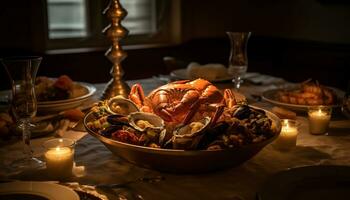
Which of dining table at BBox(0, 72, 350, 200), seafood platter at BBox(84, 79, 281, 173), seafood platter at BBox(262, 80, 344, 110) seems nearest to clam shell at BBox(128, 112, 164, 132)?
seafood platter at BBox(84, 79, 281, 173)

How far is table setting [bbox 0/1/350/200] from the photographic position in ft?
2.62

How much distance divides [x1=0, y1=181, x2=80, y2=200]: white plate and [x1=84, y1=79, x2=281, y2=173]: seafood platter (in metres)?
0.16

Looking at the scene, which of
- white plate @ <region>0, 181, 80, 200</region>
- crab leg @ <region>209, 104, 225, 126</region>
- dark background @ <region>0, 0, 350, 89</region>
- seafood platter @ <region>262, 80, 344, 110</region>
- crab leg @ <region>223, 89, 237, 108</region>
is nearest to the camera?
white plate @ <region>0, 181, 80, 200</region>

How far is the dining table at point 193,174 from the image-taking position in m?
0.81

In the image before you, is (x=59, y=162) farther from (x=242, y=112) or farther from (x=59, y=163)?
(x=242, y=112)

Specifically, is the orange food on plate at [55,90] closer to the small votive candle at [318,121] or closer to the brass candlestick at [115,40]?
the brass candlestick at [115,40]

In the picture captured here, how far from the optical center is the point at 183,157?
82cm

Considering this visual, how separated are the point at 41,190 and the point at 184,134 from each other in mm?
303

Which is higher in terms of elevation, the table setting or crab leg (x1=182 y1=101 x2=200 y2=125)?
crab leg (x1=182 y1=101 x2=200 y2=125)

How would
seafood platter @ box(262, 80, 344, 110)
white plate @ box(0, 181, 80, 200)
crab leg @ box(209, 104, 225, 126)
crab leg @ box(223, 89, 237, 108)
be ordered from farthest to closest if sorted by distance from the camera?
seafood platter @ box(262, 80, 344, 110)
crab leg @ box(223, 89, 237, 108)
crab leg @ box(209, 104, 225, 126)
white plate @ box(0, 181, 80, 200)

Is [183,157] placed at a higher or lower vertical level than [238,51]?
lower

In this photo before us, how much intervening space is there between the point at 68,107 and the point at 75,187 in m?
0.65

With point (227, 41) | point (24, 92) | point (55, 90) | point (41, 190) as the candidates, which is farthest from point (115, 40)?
point (227, 41)

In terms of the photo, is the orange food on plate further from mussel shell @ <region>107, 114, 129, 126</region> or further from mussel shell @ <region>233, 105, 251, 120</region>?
mussel shell @ <region>233, 105, 251, 120</region>
